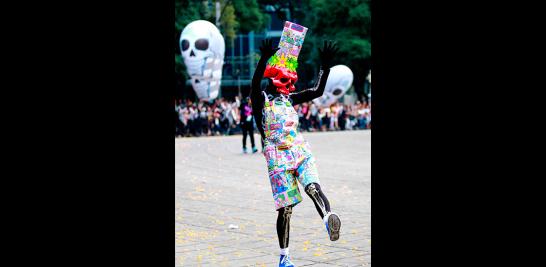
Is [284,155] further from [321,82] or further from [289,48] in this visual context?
[289,48]

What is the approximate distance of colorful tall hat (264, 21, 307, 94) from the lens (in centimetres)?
723

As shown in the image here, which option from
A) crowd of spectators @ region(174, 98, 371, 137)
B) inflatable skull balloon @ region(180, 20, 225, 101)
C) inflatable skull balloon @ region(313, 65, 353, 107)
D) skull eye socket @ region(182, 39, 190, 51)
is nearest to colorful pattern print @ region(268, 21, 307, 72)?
inflatable skull balloon @ region(180, 20, 225, 101)

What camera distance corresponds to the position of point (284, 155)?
7.16m

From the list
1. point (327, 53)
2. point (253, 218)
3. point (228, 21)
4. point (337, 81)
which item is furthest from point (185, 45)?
point (327, 53)

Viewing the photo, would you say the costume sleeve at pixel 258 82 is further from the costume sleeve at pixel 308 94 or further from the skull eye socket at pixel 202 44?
the skull eye socket at pixel 202 44

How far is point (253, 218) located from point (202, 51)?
19906mm

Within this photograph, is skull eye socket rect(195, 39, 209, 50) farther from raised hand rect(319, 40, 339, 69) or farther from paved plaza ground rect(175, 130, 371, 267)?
raised hand rect(319, 40, 339, 69)

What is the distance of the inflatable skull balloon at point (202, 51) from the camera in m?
29.9

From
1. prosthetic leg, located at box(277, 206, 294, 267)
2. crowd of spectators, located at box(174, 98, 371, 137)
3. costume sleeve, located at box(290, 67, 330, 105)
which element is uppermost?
costume sleeve, located at box(290, 67, 330, 105)

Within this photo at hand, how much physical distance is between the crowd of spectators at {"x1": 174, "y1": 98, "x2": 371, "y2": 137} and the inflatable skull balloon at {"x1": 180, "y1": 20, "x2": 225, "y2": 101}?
1687mm
